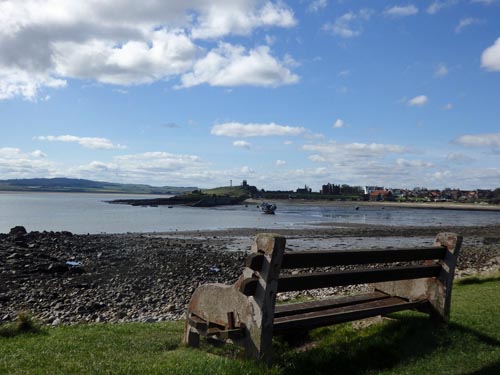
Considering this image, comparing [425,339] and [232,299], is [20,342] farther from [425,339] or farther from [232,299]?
[425,339]

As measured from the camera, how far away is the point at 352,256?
6570 mm

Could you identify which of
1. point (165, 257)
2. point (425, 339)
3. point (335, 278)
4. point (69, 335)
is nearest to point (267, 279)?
point (335, 278)

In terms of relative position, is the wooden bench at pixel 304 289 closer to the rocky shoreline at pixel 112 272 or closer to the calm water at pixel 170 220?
the rocky shoreline at pixel 112 272

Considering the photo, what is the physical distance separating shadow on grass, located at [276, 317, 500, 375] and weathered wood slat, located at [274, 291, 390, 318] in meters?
0.48

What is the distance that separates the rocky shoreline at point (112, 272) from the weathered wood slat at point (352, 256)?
308 inches

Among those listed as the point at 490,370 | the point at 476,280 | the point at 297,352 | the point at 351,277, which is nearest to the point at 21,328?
the point at 297,352

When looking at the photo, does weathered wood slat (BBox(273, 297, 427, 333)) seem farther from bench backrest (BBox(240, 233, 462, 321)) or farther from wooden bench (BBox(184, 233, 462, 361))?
bench backrest (BBox(240, 233, 462, 321))

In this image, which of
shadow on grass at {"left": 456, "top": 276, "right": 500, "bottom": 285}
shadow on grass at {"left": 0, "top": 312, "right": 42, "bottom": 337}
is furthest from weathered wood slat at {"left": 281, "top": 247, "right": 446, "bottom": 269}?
shadow on grass at {"left": 456, "top": 276, "right": 500, "bottom": 285}

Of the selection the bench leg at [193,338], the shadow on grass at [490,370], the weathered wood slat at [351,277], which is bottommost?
the shadow on grass at [490,370]

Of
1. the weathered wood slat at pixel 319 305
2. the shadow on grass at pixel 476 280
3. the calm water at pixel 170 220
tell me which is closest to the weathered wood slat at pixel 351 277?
the weathered wood slat at pixel 319 305

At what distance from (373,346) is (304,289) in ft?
5.51

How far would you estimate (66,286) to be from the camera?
20141 mm

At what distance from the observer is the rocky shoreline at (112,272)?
621 inches

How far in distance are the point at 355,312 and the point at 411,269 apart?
1.25 metres
